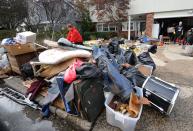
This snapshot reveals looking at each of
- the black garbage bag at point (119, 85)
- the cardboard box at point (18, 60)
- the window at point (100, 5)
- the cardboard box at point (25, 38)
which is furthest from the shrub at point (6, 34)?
the black garbage bag at point (119, 85)

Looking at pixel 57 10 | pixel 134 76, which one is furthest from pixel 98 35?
pixel 134 76

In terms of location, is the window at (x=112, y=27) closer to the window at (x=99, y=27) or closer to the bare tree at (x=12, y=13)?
the window at (x=99, y=27)

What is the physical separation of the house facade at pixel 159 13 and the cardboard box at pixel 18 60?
10.7 meters

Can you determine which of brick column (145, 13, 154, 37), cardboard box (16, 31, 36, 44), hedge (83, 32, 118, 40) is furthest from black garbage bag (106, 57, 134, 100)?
hedge (83, 32, 118, 40)

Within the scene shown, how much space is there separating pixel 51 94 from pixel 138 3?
1301cm

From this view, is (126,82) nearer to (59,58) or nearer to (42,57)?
(59,58)

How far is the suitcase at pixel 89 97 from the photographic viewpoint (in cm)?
299

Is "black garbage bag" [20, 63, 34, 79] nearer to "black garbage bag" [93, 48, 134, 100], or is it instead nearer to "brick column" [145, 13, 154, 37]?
"black garbage bag" [93, 48, 134, 100]

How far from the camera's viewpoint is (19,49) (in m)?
5.32

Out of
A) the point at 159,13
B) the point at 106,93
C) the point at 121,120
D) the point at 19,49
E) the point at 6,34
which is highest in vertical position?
the point at 159,13

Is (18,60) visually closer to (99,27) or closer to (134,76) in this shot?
(134,76)

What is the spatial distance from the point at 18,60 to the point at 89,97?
320cm

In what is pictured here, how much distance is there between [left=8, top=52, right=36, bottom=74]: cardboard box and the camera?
17.6ft

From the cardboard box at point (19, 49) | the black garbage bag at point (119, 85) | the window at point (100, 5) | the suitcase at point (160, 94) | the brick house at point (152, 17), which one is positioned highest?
the window at point (100, 5)
